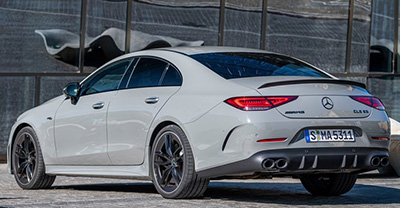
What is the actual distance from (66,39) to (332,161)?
8538 mm

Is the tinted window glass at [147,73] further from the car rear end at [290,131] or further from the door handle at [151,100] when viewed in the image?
the car rear end at [290,131]

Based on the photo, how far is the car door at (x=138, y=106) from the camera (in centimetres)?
839

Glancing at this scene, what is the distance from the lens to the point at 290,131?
753 centimetres

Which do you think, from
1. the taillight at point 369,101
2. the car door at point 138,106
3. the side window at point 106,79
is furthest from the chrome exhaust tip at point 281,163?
the side window at point 106,79

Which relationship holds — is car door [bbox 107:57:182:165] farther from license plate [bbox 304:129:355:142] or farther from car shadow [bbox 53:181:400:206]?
license plate [bbox 304:129:355:142]

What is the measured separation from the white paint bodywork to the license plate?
5cm

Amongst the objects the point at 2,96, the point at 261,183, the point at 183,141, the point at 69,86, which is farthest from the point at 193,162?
the point at 2,96

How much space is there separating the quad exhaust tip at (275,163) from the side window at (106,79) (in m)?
2.18

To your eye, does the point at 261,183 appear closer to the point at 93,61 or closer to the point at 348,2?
the point at 93,61

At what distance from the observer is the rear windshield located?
26.9ft

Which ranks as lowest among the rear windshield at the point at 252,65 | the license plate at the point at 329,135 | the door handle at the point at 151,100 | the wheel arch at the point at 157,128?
the wheel arch at the point at 157,128

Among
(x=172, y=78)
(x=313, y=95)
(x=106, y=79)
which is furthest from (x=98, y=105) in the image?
(x=313, y=95)

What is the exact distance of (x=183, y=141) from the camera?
7922 mm

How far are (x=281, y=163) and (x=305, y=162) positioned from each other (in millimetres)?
201
